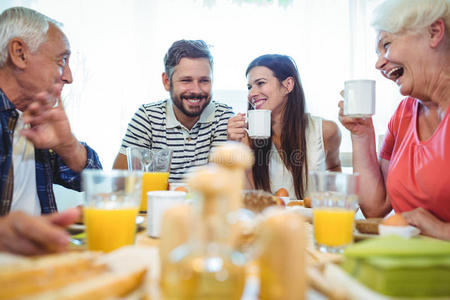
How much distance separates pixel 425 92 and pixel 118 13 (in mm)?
2380

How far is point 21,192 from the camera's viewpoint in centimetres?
147

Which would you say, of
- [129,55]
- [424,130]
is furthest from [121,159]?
[424,130]

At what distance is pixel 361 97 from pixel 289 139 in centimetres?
94

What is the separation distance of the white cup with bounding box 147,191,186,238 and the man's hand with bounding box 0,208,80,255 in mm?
288

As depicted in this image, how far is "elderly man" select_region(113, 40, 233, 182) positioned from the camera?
7.63 ft

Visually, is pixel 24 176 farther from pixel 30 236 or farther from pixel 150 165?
pixel 30 236

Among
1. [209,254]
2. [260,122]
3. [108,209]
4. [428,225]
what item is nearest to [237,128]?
[260,122]

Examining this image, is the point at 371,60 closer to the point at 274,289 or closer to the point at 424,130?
the point at 424,130

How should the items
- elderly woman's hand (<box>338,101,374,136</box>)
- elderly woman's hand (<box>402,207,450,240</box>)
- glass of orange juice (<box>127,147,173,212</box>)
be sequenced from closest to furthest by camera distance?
1. elderly woman's hand (<box>402,207,450,240</box>)
2. glass of orange juice (<box>127,147,173,212</box>)
3. elderly woman's hand (<box>338,101,374,136</box>)

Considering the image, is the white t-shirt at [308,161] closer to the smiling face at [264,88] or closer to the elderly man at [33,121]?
the smiling face at [264,88]

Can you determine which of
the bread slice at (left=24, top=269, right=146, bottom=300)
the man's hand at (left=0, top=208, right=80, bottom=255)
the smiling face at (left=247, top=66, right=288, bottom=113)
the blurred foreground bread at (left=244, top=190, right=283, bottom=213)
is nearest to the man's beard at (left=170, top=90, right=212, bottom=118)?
the smiling face at (left=247, top=66, right=288, bottom=113)

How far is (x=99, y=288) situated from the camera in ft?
1.41

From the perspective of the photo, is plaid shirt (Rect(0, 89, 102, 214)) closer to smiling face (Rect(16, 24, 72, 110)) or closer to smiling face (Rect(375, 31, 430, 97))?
smiling face (Rect(16, 24, 72, 110))

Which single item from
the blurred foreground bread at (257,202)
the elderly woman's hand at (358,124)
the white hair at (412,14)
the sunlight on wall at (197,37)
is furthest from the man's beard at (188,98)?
the blurred foreground bread at (257,202)
